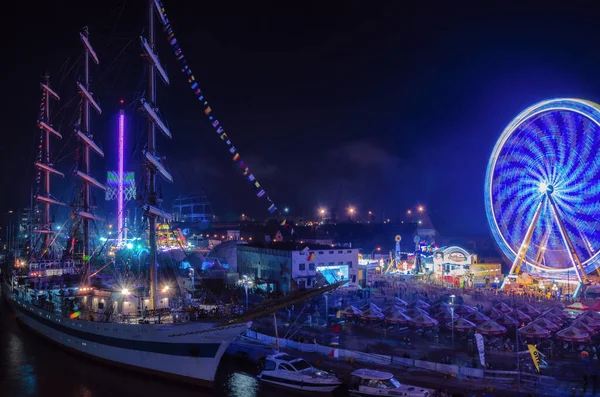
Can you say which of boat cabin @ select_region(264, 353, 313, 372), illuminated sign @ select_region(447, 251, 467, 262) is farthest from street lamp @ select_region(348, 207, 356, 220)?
boat cabin @ select_region(264, 353, 313, 372)

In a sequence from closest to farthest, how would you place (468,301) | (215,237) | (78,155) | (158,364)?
1. (158,364)
2. (468,301)
3. (78,155)
4. (215,237)

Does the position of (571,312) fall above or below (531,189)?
below

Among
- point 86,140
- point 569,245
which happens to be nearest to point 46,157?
point 86,140

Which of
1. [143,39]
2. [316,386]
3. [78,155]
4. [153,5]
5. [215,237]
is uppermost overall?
[153,5]

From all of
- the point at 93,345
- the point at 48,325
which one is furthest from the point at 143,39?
the point at 48,325

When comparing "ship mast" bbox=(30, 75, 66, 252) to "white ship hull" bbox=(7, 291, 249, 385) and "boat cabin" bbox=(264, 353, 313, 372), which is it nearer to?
"white ship hull" bbox=(7, 291, 249, 385)

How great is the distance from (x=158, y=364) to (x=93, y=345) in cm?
529

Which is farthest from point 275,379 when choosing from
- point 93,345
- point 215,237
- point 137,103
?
point 215,237

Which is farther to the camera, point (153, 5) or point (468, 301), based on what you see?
point (468, 301)

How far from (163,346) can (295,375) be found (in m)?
6.51

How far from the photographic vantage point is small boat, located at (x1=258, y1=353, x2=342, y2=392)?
63.0 ft

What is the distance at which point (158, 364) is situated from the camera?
2214 centimetres

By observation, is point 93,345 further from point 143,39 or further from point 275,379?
point 143,39

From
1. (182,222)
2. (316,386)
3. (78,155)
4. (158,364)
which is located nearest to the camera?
(316,386)
